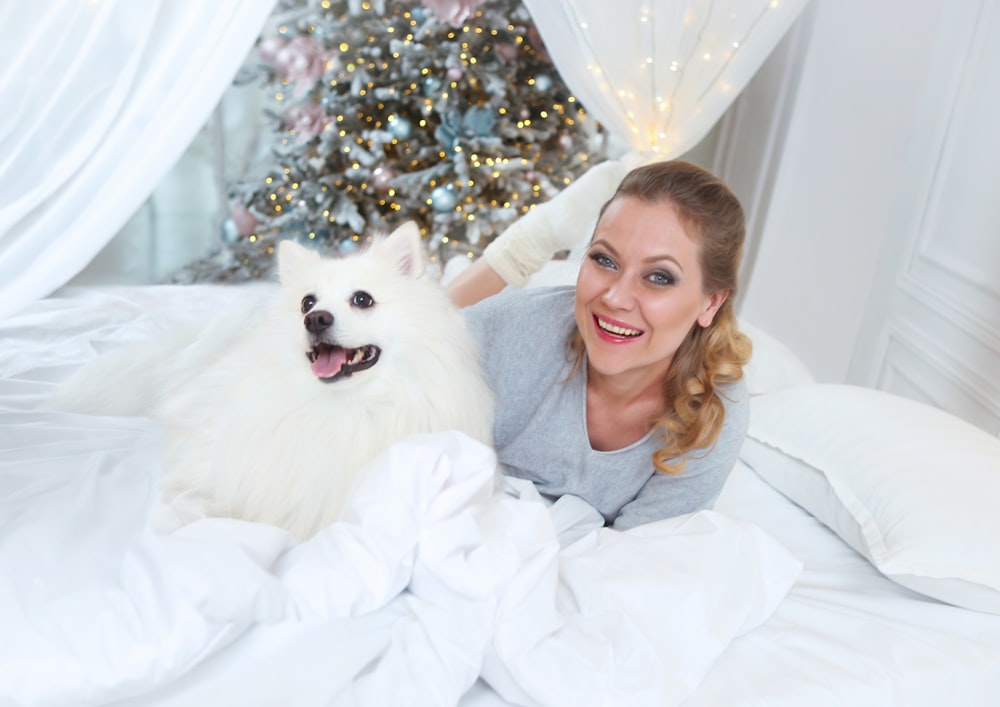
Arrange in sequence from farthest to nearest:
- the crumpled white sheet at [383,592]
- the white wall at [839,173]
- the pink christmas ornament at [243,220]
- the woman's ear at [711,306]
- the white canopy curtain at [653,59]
A: the pink christmas ornament at [243,220]
the white wall at [839,173]
the white canopy curtain at [653,59]
the woman's ear at [711,306]
the crumpled white sheet at [383,592]

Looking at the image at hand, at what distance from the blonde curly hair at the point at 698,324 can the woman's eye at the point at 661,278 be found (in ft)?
0.25

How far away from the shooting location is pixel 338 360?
49.1 inches

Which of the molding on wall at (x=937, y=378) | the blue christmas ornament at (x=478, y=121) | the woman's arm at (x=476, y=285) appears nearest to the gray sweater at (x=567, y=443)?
the woman's arm at (x=476, y=285)

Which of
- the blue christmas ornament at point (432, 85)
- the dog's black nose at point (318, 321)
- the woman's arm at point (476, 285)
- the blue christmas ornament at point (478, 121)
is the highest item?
the blue christmas ornament at point (432, 85)

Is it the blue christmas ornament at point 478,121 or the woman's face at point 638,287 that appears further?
the blue christmas ornament at point 478,121

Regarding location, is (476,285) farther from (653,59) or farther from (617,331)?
(653,59)

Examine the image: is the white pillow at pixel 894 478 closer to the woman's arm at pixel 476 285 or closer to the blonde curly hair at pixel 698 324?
the blonde curly hair at pixel 698 324

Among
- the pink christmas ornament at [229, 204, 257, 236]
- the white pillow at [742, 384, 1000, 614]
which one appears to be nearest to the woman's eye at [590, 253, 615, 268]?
the white pillow at [742, 384, 1000, 614]

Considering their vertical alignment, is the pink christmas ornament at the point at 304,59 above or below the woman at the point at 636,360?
above

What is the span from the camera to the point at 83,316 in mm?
2010

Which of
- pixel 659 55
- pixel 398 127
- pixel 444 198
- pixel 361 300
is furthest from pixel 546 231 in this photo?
pixel 398 127

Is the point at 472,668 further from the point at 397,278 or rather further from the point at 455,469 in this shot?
the point at 397,278

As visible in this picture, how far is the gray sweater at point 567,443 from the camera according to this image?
1538mm

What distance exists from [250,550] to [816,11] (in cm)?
343
